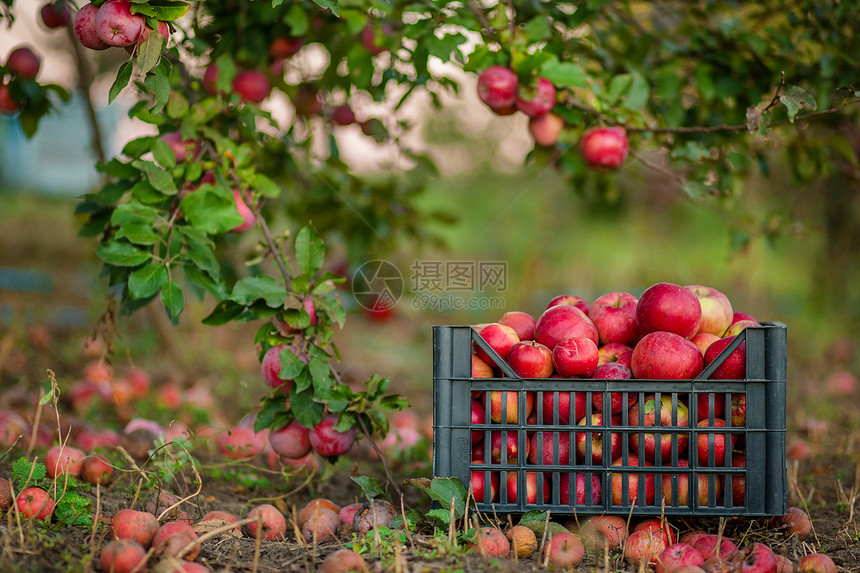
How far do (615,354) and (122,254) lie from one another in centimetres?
106

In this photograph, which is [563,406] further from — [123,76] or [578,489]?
[123,76]

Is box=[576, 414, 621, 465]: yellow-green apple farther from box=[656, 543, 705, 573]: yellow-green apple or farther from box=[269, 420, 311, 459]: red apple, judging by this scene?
box=[269, 420, 311, 459]: red apple

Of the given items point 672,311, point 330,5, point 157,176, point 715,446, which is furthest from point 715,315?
point 157,176

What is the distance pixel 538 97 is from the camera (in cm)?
178

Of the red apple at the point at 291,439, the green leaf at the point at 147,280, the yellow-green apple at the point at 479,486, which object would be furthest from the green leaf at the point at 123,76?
the yellow-green apple at the point at 479,486

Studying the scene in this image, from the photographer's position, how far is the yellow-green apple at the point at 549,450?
132 centimetres

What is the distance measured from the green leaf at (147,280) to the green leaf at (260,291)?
18 cm

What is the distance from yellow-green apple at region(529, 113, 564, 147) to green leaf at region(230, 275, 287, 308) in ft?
2.84

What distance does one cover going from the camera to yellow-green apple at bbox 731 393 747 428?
4.32 feet

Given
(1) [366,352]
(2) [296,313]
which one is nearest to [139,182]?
(2) [296,313]

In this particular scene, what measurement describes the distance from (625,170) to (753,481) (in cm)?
154

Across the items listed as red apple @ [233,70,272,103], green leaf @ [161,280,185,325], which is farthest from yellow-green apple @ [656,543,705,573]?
red apple @ [233,70,272,103]

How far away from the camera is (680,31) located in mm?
2205

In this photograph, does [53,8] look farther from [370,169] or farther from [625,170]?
[370,169]
